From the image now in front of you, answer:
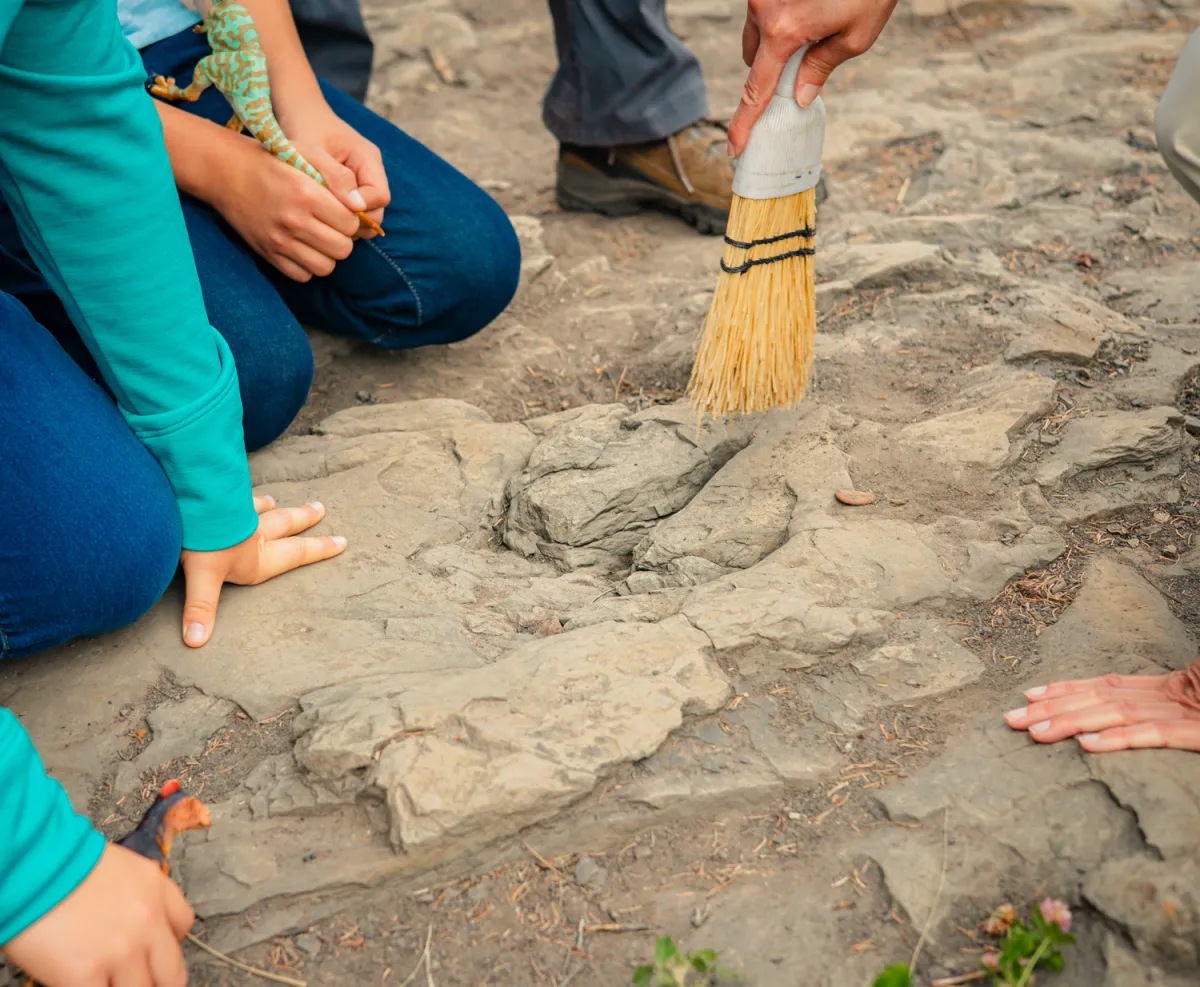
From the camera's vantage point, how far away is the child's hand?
2131mm

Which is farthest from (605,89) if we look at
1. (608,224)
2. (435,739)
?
(435,739)

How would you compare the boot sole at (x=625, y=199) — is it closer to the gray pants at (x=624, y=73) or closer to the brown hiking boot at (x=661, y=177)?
the brown hiking boot at (x=661, y=177)

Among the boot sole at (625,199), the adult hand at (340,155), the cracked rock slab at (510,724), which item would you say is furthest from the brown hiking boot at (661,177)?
the cracked rock slab at (510,724)

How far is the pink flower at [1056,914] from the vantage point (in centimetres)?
124

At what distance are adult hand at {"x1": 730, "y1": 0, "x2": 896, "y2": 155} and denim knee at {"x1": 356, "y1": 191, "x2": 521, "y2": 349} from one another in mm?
872

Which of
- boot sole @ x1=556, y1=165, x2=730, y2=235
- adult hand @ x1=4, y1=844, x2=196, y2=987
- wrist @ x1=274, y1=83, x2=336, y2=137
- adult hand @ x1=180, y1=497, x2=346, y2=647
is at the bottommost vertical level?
boot sole @ x1=556, y1=165, x2=730, y2=235

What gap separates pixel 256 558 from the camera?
5.91 feet

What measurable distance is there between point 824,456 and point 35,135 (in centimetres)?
134

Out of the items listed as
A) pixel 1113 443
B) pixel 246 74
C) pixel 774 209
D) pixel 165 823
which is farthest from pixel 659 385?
pixel 165 823

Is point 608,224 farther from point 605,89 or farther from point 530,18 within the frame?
point 530,18

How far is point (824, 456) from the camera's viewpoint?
203 centimetres

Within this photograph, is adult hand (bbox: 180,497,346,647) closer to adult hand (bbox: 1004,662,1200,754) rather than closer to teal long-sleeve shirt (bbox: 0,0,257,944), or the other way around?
teal long-sleeve shirt (bbox: 0,0,257,944)

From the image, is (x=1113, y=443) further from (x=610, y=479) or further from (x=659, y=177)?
(x=659, y=177)

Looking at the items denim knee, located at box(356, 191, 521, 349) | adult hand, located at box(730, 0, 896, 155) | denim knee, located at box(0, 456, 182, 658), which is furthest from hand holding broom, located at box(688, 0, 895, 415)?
denim knee, located at box(0, 456, 182, 658)
